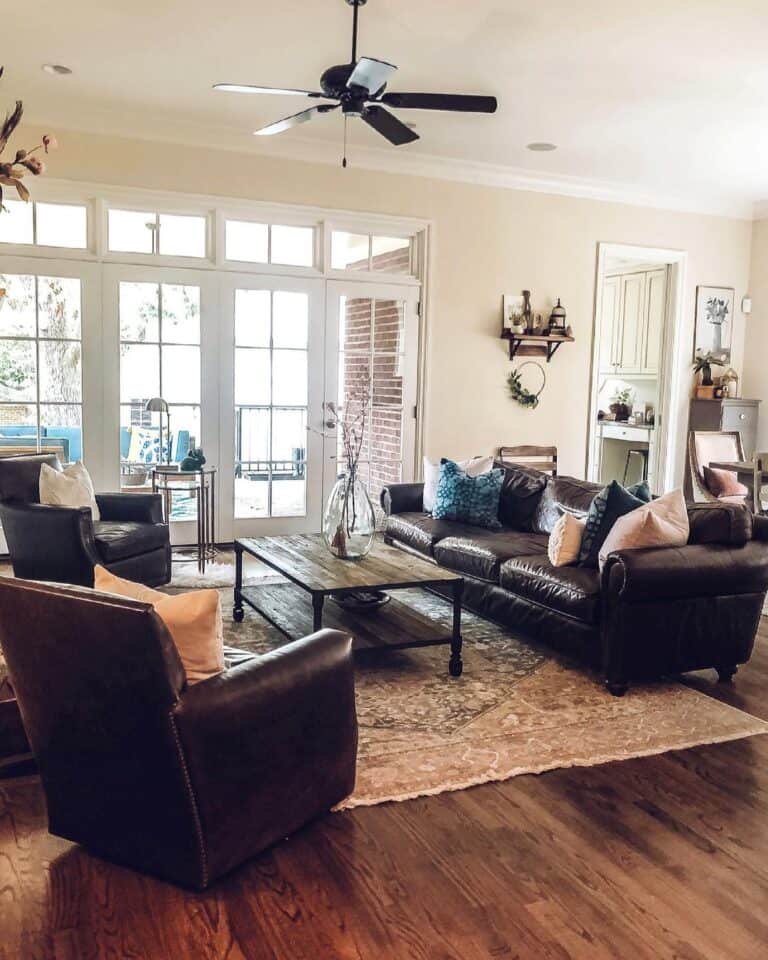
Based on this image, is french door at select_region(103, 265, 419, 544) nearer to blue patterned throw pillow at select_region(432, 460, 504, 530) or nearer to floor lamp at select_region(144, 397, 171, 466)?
floor lamp at select_region(144, 397, 171, 466)

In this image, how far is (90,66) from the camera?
4676 mm

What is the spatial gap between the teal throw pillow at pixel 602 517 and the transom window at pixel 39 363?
3.58 m

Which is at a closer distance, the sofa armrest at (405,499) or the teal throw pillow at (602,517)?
the teal throw pillow at (602,517)

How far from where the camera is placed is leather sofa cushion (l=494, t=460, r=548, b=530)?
514 centimetres

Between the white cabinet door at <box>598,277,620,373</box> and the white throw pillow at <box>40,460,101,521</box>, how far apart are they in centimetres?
573

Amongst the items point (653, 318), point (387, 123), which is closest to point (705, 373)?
point (653, 318)

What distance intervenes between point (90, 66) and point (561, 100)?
106 inches

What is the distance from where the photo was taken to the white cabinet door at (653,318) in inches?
314

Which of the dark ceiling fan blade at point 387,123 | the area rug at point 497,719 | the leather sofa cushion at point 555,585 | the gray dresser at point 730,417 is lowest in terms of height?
the area rug at point 497,719

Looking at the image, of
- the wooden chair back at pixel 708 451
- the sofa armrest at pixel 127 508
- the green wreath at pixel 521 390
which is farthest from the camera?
the green wreath at pixel 521 390

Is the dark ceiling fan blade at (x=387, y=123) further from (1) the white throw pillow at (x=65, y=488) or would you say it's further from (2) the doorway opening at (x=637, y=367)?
(2) the doorway opening at (x=637, y=367)

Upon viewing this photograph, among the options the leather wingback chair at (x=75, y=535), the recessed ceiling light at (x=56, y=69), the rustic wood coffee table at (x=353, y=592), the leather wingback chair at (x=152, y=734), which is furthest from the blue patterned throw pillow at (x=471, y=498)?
the recessed ceiling light at (x=56, y=69)

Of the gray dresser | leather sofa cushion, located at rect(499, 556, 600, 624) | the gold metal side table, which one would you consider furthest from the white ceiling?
leather sofa cushion, located at rect(499, 556, 600, 624)

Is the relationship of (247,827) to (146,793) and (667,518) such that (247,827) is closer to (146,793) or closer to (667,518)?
(146,793)
